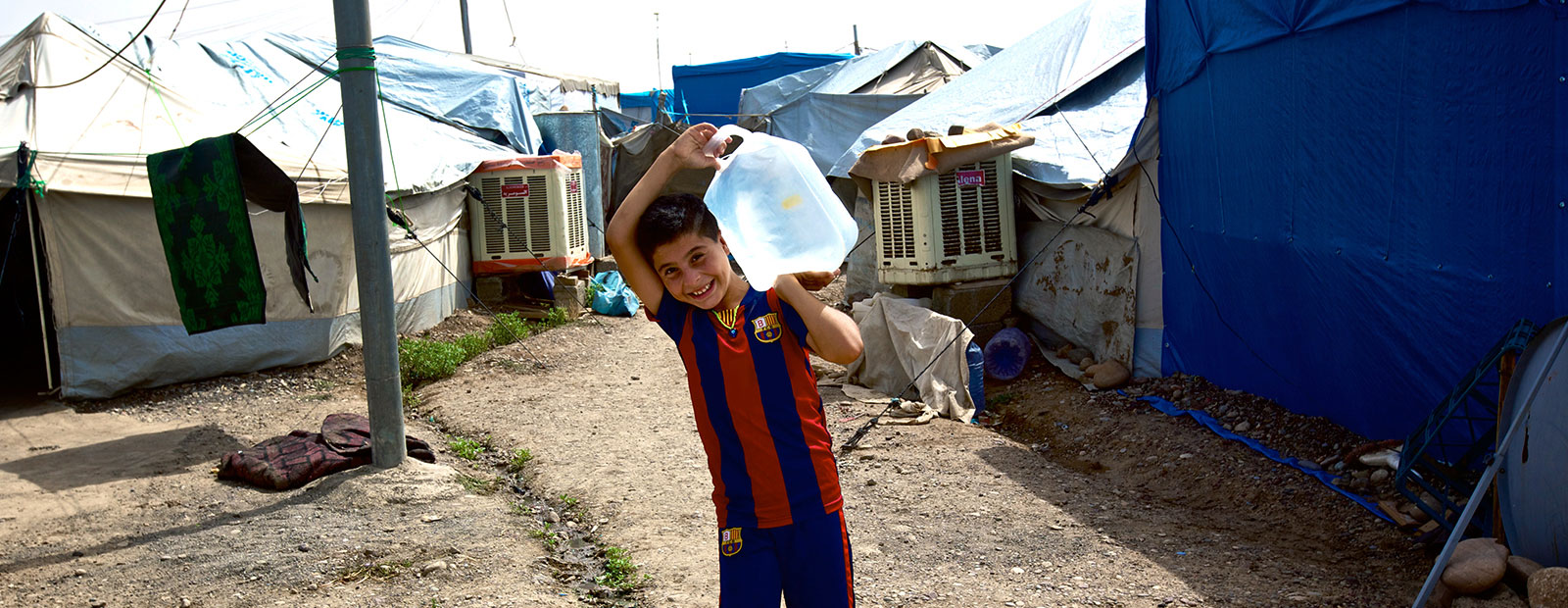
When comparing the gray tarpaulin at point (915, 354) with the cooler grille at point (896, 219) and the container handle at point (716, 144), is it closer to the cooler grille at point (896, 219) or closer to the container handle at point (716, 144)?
the cooler grille at point (896, 219)

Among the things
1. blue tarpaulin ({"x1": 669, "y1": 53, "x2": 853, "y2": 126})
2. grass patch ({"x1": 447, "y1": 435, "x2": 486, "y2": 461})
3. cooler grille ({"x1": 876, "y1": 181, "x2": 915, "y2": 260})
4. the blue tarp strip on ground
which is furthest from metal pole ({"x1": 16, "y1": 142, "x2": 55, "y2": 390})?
blue tarpaulin ({"x1": 669, "y1": 53, "x2": 853, "y2": 126})

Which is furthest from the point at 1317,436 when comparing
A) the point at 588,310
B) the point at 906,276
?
the point at 588,310

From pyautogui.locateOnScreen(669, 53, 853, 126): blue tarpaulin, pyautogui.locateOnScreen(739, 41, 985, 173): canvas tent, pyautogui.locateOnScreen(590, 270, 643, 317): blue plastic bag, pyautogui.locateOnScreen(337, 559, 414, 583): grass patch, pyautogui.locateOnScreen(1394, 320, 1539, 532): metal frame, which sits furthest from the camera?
pyautogui.locateOnScreen(669, 53, 853, 126): blue tarpaulin

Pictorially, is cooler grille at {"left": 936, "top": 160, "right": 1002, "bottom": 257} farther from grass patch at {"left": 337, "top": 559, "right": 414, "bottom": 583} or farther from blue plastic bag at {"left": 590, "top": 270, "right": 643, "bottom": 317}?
grass patch at {"left": 337, "top": 559, "right": 414, "bottom": 583}

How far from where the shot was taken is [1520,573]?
10.1 ft

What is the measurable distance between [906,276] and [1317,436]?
148 inches

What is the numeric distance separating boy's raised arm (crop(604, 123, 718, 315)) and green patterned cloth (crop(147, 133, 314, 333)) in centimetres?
501

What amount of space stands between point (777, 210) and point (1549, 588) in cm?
229

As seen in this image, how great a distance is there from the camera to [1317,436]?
511 cm

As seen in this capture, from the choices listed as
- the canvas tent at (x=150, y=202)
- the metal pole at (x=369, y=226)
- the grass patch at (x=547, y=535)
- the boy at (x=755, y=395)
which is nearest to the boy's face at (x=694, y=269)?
the boy at (x=755, y=395)

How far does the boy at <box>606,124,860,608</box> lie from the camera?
2.19 meters

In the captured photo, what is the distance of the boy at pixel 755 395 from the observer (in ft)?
7.18

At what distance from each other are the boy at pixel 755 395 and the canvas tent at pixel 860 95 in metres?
13.3

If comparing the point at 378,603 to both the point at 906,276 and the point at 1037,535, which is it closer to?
the point at 1037,535
